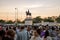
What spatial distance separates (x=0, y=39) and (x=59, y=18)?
115406 millimetres

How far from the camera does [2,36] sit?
5.07 meters

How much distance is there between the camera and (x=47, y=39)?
8.97 meters

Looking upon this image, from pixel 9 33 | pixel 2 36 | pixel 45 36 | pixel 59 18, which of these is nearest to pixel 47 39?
pixel 45 36

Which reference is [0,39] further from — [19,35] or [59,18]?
[59,18]

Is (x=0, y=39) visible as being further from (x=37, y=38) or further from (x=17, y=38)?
(x=17, y=38)

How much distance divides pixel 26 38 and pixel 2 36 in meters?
6.74

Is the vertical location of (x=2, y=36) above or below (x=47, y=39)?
above

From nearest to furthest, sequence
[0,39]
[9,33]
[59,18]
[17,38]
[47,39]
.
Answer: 1. [0,39]
2. [9,33]
3. [47,39]
4. [17,38]
5. [59,18]

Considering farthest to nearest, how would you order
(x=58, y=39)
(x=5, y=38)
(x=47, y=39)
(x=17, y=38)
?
(x=58, y=39), (x=17, y=38), (x=47, y=39), (x=5, y=38)

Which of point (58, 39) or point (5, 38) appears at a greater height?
point (5, 38)

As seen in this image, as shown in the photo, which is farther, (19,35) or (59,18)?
(59,18)

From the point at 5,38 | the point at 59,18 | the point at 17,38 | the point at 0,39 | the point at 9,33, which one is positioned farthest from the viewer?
the point at 59,18

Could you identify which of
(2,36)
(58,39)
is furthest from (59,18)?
(2,36)

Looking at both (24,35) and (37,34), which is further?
(24,35)
